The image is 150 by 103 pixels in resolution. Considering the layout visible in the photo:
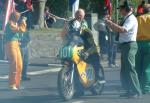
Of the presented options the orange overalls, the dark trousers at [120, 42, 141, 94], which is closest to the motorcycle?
the dark trousers at [120, 42, 141, 94]

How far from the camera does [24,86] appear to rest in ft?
53.2

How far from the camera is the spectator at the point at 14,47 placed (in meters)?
15.5

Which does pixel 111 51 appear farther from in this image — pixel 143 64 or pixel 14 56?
pixel 143 64

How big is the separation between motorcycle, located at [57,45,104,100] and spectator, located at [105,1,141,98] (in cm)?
73

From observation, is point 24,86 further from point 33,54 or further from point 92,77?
point 33,54

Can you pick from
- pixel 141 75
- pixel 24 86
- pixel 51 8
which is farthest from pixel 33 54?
pixel 51 8

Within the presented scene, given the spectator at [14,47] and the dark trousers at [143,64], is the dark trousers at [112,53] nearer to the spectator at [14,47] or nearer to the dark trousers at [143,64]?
the spectator at [14,47]

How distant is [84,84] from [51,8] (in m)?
26.8

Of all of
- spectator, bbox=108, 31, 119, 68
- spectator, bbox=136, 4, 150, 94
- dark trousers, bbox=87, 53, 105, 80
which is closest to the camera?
dark trousers, bbox=87, 53, 105, 80

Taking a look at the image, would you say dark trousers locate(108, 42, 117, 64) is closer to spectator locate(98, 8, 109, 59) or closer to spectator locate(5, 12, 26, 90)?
spectator locate(98, 8, 109, 59)

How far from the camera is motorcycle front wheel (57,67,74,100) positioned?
13.4 metres

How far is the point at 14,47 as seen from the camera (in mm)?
15469

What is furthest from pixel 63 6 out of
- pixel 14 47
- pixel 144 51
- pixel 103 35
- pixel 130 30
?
pixel 130 30

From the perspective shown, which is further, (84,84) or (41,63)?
(41,63)
